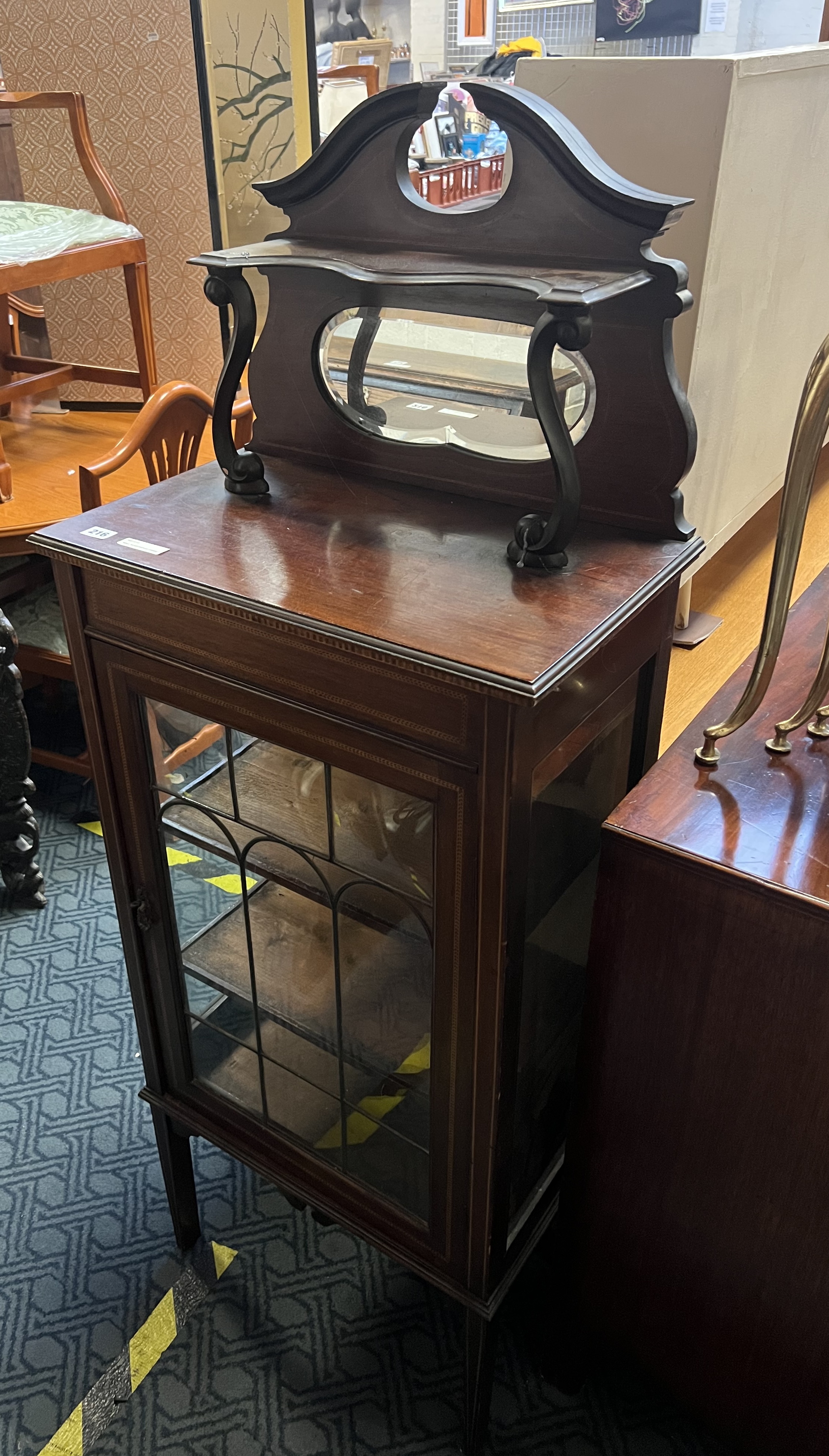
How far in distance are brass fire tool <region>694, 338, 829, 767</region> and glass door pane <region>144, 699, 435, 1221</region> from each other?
0.85 feet

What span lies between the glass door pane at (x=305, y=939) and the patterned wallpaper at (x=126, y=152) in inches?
55.3

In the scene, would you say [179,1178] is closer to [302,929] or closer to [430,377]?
[302,929]

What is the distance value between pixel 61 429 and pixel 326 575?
155cm

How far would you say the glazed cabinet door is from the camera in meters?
0.73

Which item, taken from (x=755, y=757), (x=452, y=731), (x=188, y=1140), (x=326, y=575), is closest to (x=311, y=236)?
(x=326, y=575)

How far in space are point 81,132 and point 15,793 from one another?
3.62ft

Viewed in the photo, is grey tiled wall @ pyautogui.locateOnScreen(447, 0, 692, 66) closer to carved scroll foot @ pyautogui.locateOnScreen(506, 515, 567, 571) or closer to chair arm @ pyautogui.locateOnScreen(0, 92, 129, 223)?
chair arm @ pyautogui.locateOnScreen(0, 92, 129, 223)

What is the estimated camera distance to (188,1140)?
1.13 meters

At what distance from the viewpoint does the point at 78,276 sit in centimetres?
186

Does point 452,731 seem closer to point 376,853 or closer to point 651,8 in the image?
point 376,853

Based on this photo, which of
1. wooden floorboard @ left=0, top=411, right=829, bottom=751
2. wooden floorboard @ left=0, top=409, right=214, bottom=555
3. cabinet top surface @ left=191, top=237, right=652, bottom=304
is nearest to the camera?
cabinet top surface @ left=191, top=237, right=652, bottom=304

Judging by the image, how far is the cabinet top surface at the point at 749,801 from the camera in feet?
2.26

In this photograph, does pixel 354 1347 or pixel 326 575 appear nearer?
pixel 326 575

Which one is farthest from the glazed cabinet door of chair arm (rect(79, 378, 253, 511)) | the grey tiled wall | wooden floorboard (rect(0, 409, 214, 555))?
the grey tiled wall
